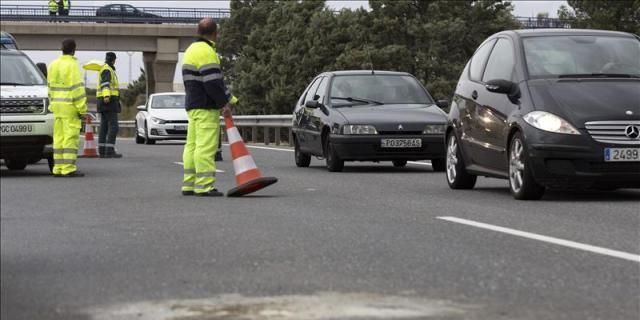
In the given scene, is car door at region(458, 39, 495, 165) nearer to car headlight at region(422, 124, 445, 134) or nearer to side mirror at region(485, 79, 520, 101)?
side mirror at region(485, 79, 520, 101)

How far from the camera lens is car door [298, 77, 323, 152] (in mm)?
20000

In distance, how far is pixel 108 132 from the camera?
2444cm

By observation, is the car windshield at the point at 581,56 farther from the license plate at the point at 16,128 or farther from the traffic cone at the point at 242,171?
the license plate at the point at 16,128

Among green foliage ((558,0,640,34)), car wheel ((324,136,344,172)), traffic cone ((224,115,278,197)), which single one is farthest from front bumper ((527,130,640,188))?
green foliage ((558,0,640,34))

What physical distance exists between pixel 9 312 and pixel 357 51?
61858mm

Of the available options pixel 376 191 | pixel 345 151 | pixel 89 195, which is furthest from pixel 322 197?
pixel 345 151

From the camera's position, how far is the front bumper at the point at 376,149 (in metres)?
18.2

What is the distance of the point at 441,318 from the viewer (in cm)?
626

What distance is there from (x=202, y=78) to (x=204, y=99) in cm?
19

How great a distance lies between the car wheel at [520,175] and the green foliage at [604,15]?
50712 mm

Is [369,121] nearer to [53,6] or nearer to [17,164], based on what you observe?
[17,164]

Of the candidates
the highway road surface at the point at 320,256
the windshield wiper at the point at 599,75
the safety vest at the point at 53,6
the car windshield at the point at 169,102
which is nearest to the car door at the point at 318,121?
the highway road surface at the point at 320,256

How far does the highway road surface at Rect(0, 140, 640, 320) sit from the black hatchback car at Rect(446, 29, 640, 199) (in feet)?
0.99

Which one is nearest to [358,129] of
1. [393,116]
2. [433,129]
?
[393,116]
